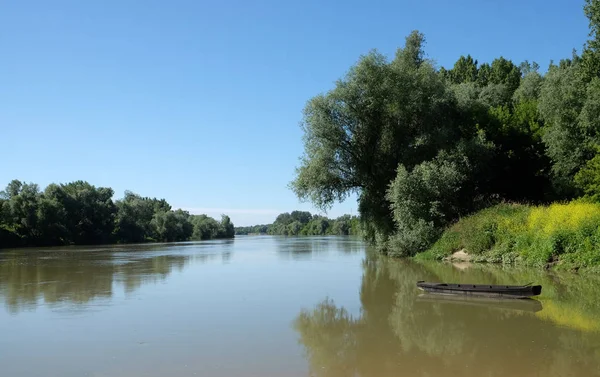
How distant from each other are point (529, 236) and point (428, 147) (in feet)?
38.0

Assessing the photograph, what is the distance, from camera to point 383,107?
35.3 m

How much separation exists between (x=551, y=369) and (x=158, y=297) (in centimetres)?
1367

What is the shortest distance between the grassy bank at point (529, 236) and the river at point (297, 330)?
7.28ft

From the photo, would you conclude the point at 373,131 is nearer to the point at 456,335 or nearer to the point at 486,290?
the point at 486,290

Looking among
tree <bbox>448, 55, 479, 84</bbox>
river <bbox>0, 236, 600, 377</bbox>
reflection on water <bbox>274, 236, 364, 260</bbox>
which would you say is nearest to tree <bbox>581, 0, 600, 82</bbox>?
river <bbox>0, 236, 600, 377</bbox>

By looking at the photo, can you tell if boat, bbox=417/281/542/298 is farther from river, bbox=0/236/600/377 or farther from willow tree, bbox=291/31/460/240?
willow tree, bbox=291/31/460/240

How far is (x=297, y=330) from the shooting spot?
38.4ft

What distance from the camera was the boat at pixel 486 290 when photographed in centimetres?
1420

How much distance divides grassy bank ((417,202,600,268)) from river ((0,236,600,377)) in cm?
222

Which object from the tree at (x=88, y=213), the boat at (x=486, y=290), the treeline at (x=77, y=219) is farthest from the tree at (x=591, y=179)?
the tree at (x=88, y=213)

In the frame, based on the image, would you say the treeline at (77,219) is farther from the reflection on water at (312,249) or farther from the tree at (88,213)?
the reflection on water at (312,249)

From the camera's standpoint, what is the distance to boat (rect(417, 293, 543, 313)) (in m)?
13.8

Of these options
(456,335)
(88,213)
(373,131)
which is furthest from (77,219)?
(456,335)

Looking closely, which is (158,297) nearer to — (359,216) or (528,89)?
(359,216)
